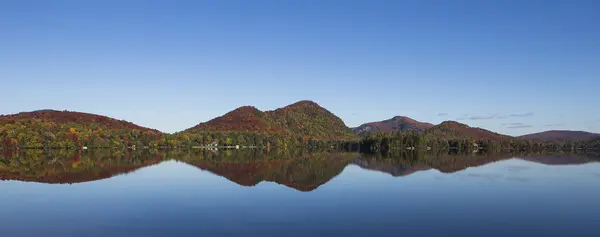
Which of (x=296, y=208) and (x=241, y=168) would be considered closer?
(x=296, y=208)

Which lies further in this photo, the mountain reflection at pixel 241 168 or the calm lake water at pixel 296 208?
the mountain reflection at pixel 241 168

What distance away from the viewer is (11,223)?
2459 centimetres

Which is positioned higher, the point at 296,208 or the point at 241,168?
the point at 241,168

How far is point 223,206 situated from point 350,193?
11.5 meters

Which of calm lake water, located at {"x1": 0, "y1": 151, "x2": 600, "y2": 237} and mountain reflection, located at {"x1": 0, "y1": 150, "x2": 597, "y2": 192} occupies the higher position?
mountain reflection, located at {"x1": 0, "y1": 150, "x2": 597, "y2": 192}

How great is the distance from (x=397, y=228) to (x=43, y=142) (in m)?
186

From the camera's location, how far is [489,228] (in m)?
23.7

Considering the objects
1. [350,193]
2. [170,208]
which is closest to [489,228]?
[350,193]

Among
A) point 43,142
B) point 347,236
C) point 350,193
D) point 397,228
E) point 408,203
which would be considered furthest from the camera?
point 43,142

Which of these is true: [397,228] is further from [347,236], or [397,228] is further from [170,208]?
[170,208]

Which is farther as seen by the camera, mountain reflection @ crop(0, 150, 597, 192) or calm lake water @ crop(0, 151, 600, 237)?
mountain reflection @ crop(0, 150, 597, 192)

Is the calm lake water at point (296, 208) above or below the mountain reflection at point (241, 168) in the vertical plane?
below

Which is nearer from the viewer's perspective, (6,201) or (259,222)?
(259,222)

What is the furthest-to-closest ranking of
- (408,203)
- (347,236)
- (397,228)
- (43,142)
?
(43,142) → (408,203) → (397,228) → (347,236)
